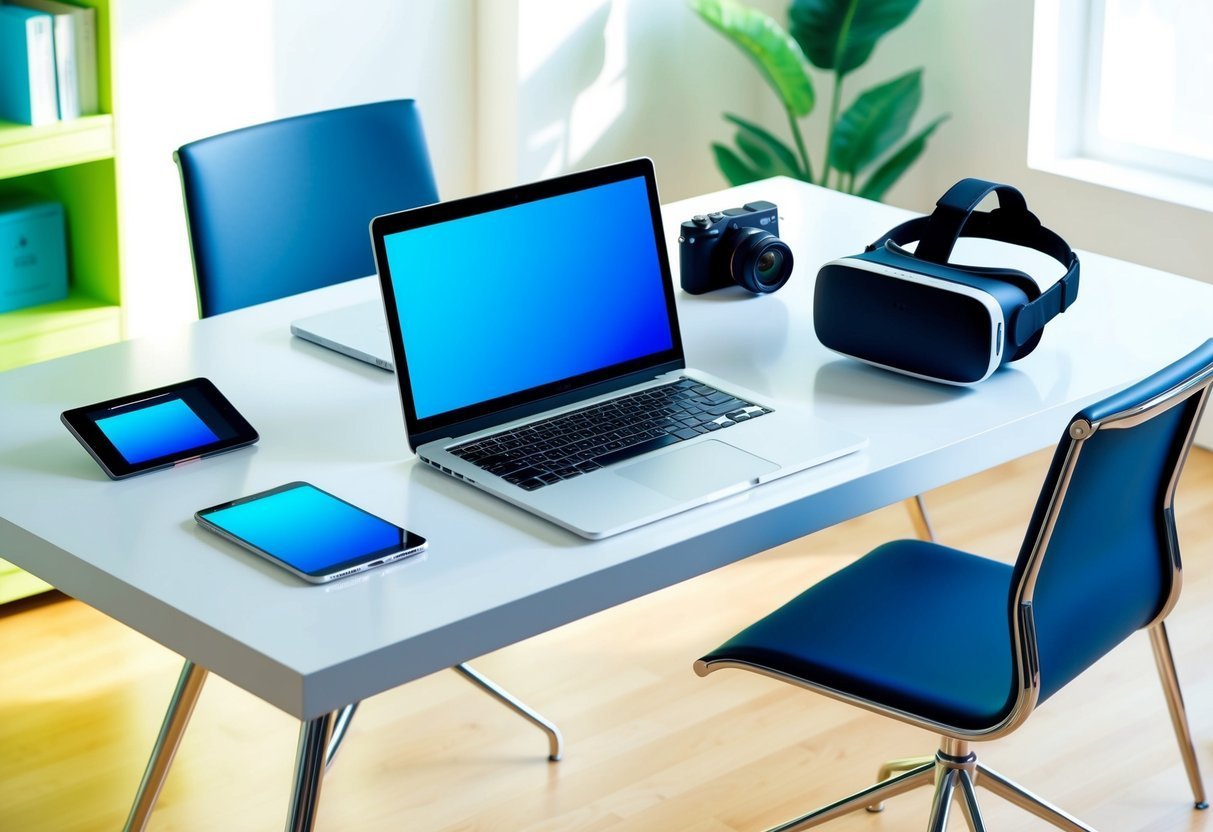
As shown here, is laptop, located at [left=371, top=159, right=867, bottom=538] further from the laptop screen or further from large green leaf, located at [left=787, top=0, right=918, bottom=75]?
large green leaf, located at [left=787, top=0, right=918, bottom=75]

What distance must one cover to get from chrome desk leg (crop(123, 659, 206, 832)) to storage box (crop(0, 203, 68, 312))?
1.25 meters

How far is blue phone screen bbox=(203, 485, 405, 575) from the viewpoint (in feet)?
5.14

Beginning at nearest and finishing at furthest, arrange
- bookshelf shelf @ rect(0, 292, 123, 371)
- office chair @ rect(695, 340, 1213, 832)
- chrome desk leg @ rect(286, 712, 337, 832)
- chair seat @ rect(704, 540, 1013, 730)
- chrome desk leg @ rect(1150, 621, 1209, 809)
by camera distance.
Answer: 1. chrome desk leg @ rect(286, 712, 337, 832)
2. office chair @ rect(695, 340, 1213, 832)
3. chair seat @ rect(704, 540, 1013, 730)
4. chrome desk leg @ rect(1150, 621, 1209, 809)
5. bookshelf shelf @ rect(0, 292, 123, 371)

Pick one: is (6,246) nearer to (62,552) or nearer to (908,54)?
(62,552)

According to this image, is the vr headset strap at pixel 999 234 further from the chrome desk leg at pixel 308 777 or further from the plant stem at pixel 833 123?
the plant stem at pixel 833 123

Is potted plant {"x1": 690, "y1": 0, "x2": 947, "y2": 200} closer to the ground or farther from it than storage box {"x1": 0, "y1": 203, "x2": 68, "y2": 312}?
farther from it

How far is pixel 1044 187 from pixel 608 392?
2338 mm

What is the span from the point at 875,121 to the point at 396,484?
8.31ft

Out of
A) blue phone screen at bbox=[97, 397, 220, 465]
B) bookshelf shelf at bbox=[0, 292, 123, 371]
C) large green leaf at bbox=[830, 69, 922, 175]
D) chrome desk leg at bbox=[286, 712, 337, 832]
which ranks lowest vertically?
chrome desk leg at bbox=[286, 712, 337, 832]

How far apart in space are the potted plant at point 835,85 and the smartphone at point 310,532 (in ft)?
8.07

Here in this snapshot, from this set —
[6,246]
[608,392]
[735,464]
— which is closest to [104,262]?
[6,246]

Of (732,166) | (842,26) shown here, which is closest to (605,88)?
(732,166)

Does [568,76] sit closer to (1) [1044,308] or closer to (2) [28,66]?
(2) [28,66]

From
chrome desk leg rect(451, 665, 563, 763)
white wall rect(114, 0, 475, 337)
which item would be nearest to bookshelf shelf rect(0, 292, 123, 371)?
white wall rect(114, 0, 475, 337)
